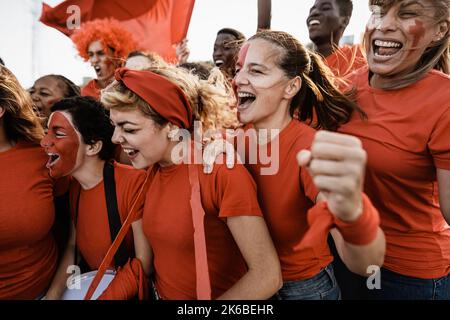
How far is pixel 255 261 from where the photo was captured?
149 cm

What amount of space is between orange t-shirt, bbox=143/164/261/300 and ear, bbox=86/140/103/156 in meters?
0.51

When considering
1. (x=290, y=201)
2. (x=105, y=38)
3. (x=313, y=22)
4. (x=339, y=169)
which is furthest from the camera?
(x=105, y=38)

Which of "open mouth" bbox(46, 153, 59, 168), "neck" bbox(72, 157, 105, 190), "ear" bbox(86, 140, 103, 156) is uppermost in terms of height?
"ear" bbox(86, 140, 103, 156)

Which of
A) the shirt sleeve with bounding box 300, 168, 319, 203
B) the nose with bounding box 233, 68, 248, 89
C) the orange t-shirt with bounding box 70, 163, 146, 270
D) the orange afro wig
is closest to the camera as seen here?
the shirt sleeve with bounding box 300, 168, 319, 203

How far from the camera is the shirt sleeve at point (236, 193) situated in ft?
4.90

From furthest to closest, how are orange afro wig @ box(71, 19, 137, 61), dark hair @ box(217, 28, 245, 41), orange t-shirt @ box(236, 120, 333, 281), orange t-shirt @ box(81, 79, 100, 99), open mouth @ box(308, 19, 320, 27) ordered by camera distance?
dark hair @ box(217, 28, 245, 41) → orange afro wig @ box(71, 19, 137, 61) → orange t-shirt @ box(81, 79, 100, 99) → open mouth @ box(308, 19, 320, 27) → orange t-shirt @ box(236, 120, 333, 281)

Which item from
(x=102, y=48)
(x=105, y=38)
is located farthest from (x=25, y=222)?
(x=105, y=38)

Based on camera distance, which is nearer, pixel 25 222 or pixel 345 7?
pixel 25 222

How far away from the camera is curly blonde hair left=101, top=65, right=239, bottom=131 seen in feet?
5.65

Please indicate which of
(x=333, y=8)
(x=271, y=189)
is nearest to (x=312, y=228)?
(x=271, y=189)

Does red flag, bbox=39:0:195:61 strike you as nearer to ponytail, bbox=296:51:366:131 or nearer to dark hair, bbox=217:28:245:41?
dark hair, bbox=217:28:245:41

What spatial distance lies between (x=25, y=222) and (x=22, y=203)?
10 cm

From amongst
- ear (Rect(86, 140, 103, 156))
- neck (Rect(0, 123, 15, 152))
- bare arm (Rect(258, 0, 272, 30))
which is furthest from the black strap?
bare arm (Rect(258, 0, 272, 30))

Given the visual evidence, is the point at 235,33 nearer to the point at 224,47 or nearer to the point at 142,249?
the point at 224,47
